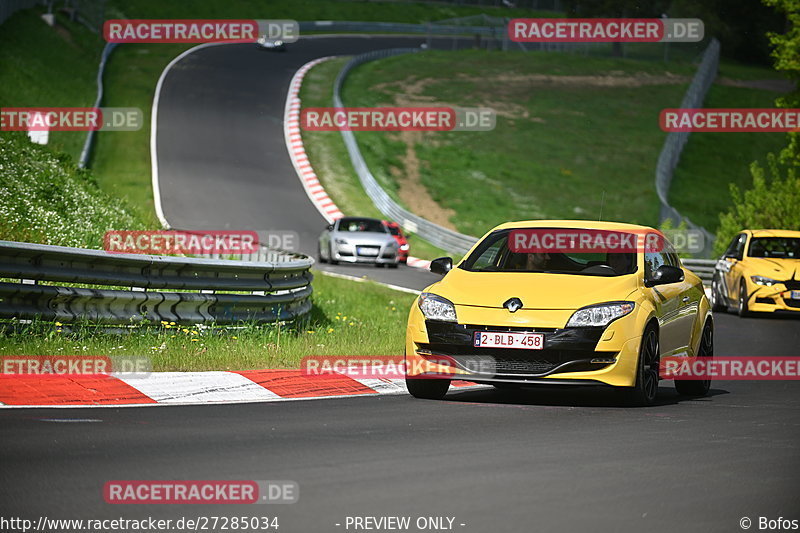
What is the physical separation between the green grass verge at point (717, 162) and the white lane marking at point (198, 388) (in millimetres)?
42552

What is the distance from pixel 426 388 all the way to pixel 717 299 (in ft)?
52.3

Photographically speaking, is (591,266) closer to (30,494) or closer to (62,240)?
(30,494)

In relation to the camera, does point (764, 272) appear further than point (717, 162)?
No

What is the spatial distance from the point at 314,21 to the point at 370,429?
276ft

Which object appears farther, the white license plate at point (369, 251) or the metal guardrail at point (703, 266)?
the metal guardrail at point (703, 266)

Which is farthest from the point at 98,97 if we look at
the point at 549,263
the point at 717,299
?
the point at 549,263

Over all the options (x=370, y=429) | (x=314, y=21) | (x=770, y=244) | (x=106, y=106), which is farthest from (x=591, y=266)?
(x=314, y=21)

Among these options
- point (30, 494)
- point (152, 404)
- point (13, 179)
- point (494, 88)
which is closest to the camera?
point (30, 494)

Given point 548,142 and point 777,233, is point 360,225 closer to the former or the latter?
point 777,233

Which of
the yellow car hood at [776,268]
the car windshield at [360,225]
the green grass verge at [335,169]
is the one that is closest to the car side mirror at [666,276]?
the yellow car hood at [776,268]

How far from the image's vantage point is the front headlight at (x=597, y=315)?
10.7m

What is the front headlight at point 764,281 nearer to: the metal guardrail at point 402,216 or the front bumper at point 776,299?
the front bumper at point 776,299

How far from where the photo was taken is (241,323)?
47.0 feet

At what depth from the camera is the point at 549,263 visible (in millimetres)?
12016
